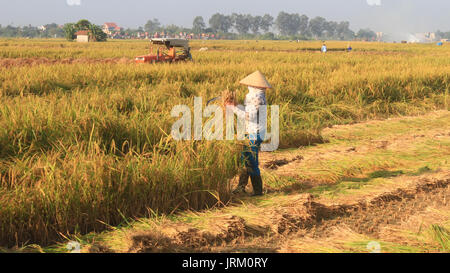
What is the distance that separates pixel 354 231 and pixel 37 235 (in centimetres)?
215

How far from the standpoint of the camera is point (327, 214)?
10.5 feet

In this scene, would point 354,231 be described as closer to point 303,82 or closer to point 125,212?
point 125,212

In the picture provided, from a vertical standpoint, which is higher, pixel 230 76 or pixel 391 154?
pixel 230 76

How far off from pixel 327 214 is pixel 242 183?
91 cm

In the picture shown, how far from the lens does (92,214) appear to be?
2.97m

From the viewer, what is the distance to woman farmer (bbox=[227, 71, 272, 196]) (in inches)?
144

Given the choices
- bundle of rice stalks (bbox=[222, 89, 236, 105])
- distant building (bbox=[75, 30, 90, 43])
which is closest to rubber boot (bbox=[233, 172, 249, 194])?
bundle of rice stalks (bbox=[222, 89, 236, 105])

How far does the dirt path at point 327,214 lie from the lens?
2.62 metres

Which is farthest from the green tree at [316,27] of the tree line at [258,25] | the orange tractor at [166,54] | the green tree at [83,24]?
the orange tractor at [166,54]

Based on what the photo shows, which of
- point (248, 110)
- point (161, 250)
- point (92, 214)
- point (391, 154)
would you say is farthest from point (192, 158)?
point (391, 154)

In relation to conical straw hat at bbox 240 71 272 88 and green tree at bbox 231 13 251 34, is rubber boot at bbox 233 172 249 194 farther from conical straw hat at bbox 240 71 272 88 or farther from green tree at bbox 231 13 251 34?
green tree at bbox 231 13 251 34

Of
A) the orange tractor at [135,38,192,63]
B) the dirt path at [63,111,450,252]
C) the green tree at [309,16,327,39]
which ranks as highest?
the green tree at [309,16,327,39]

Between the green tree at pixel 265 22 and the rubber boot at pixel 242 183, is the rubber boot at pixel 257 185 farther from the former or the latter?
the green tree at pixel 265 22

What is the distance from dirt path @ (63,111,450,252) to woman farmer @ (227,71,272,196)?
0.21 m
